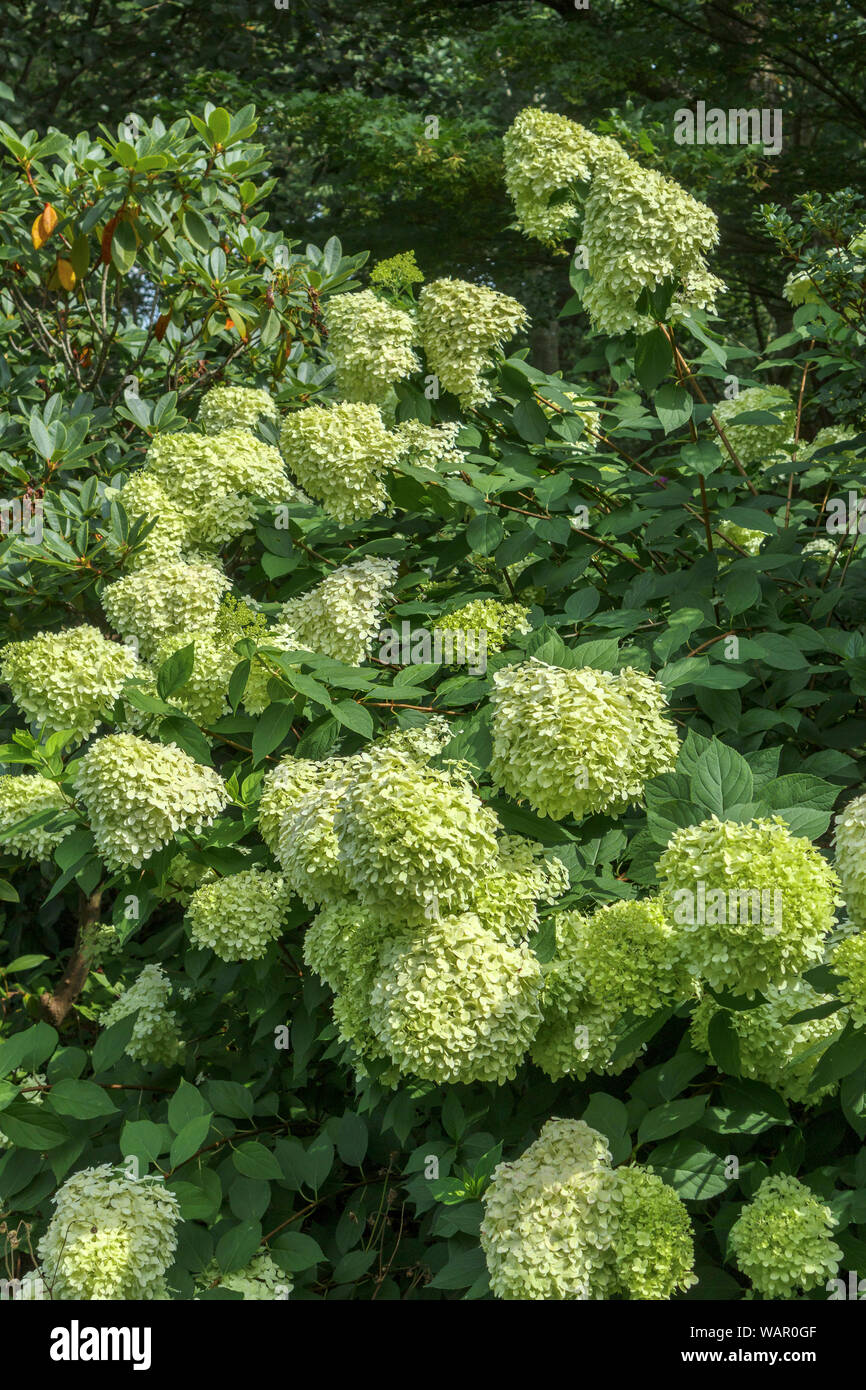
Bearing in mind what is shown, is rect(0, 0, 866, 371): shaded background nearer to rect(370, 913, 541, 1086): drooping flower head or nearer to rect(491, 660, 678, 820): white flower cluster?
rect(491, 660, 678, 820): white flower cluster

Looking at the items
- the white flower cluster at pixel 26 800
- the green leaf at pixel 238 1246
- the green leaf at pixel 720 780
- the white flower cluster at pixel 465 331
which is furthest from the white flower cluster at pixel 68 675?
the green leaf at pixel 720 780

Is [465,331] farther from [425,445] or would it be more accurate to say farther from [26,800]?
[26,800]

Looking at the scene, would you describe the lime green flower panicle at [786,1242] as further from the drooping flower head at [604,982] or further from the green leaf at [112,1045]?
the green leaf at [112,1045]

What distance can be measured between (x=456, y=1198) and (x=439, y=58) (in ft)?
45.6

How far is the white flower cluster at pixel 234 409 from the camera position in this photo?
10.4 ft

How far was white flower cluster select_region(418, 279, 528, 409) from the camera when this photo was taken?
8.95 feet

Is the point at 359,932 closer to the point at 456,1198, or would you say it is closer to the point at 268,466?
the point at 456,1198

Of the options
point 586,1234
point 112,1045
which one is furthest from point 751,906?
point 112,1045

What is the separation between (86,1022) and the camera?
14.4 ft

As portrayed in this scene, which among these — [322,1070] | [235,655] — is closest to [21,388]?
[235,655]

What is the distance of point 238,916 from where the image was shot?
2389 millimetres

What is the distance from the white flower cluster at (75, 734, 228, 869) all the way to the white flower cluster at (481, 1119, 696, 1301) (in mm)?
944

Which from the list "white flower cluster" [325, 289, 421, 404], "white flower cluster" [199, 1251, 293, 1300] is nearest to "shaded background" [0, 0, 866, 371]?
"white flower cluster" [325, 289, 421, 404]

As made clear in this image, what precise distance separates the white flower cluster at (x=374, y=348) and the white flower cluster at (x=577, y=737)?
1109 millimetres
